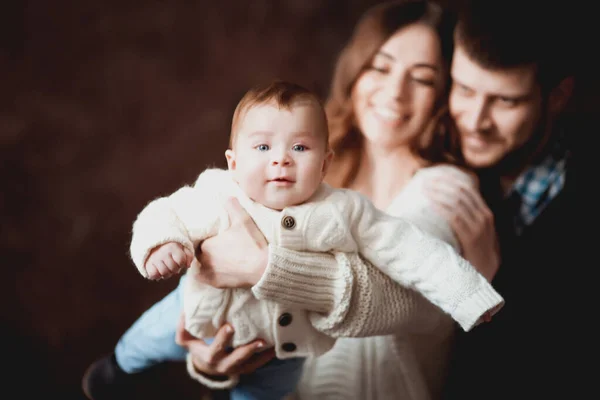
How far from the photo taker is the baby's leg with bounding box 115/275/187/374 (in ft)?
3.05

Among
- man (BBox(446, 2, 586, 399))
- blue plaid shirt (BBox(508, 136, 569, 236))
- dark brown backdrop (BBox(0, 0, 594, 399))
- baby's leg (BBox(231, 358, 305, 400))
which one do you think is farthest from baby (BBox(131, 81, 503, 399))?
dark brown backdrop (BBox(0, 0, 594, 399))

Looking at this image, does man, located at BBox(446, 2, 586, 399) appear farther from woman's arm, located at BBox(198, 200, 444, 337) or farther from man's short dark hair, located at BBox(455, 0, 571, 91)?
woman's arm, located at BBox(198, 200, 444, 337)

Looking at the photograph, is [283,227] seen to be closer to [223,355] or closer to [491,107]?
[223,355]

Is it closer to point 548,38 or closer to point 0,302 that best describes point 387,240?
point 548,38

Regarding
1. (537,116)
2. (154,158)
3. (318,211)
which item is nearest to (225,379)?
(318,211)

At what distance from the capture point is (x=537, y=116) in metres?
1.16

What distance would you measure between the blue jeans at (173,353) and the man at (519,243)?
361 millimetres

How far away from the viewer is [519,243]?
1.09 metres

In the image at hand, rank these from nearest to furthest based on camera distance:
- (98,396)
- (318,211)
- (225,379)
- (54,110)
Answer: (318,211)
(225,379)
(98,396)
(54,110)

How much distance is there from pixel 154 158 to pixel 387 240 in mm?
856

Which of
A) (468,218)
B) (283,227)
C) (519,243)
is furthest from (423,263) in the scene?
(519,243)

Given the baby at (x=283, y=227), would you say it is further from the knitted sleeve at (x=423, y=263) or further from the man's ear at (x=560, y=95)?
the man's ear at (x=560, y=95)

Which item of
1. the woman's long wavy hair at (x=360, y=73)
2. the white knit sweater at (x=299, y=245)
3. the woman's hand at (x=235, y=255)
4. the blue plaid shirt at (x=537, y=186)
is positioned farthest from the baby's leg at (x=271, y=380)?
the blue plaid shirt at (x=537, y=186)

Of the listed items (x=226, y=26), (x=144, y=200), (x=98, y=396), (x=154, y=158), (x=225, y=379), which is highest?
(x=226, y=26)
